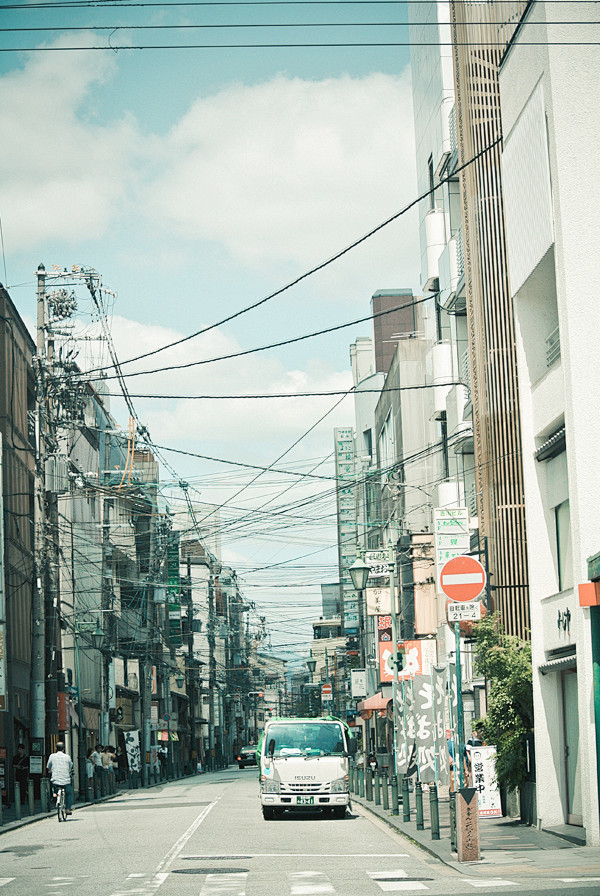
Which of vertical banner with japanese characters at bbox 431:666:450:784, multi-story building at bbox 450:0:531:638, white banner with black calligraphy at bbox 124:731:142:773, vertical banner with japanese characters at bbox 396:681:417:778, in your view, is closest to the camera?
vertical banner with japanese characters at bbox 431:666:450:784

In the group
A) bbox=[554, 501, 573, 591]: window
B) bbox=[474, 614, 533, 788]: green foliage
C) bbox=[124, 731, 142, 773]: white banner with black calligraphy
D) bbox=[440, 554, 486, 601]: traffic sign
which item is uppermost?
bbox=[554, 501, 573, 591]: window

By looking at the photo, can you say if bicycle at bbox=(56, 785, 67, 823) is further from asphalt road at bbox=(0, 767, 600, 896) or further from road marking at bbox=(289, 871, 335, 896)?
road marking at bbox=(289, 871, 335, 896)

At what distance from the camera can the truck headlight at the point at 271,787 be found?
26234mm

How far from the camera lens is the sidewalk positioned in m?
14.7

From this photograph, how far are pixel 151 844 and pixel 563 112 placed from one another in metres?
13.6

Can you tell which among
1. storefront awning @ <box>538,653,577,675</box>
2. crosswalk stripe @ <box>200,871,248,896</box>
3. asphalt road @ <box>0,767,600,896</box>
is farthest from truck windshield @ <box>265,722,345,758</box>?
crosswalk stripe @ <box>200,871,248,896</box>

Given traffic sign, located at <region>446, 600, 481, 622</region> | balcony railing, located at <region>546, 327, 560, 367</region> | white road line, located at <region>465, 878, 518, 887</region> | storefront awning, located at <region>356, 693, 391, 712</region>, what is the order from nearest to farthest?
1. white road line, located at <region>465, 878, 518, 887</region>
2. traffic sign, located at <region>446, 600, 481, 622</region>
3. balcony railing, located at <region>546, 327, 560, 367</region>
4. storefront awning, located at <region>356, 693, 391, 712</region>

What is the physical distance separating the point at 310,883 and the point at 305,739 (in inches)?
513

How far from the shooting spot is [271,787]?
86.3 feet

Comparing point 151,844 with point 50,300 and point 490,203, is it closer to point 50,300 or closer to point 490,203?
point 490,203

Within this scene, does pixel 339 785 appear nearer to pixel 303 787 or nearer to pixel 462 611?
pixel 303 787

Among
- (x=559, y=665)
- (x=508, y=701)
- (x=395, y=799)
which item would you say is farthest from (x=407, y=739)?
(x=559, y=665)

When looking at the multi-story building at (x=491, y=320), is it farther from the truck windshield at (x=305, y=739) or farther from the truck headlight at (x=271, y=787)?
the truck headlight at (x=271, y=787)

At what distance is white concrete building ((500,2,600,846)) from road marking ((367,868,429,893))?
3243 millimetres
